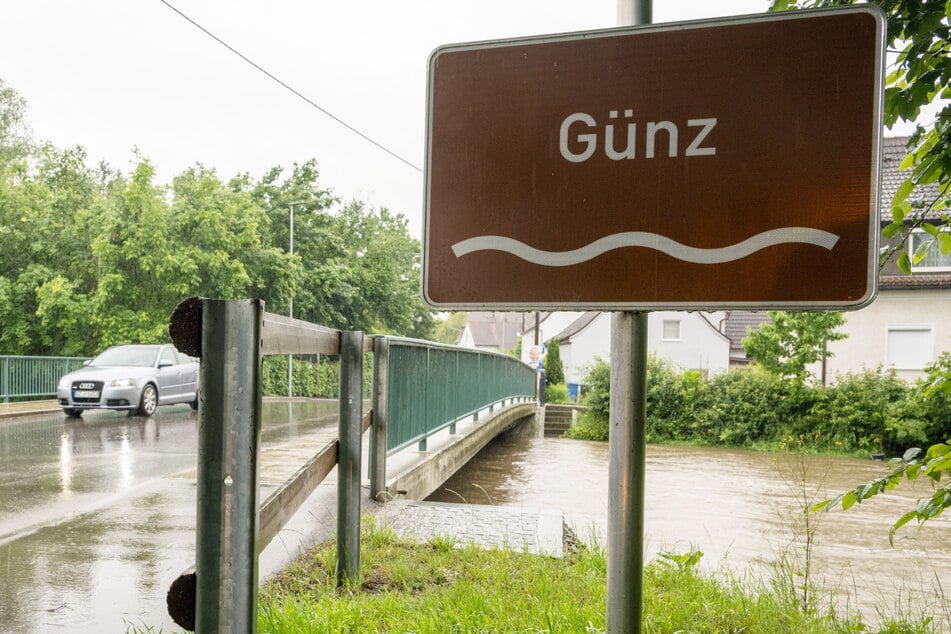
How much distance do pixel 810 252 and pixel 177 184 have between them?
26252 millimetres

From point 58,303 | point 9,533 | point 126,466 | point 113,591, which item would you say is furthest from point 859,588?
point 58,303

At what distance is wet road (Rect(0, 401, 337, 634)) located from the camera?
374 cm

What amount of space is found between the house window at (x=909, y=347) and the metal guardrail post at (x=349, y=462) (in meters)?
26.2

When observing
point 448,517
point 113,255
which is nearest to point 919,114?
point 448,517

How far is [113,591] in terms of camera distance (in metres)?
3.97

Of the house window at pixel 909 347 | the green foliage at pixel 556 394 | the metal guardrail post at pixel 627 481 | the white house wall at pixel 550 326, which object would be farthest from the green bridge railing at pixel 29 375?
the white house wall at pixel 550 326

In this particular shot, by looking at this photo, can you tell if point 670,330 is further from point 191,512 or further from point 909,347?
point 191,512

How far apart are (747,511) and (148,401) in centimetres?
1125

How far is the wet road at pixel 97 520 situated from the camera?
147 inches

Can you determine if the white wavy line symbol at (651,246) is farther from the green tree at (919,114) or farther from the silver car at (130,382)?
the silver car at (130,382)

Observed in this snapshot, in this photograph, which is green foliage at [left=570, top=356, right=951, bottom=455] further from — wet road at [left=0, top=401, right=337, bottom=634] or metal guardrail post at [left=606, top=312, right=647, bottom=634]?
metal guardrail post at [left=606, top=312, right=647, bottom=634]

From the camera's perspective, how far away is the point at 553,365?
4159cm

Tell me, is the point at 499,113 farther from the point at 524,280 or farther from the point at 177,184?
the point at 177,184

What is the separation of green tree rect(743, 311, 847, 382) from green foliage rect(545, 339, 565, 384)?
1864 centimetres
